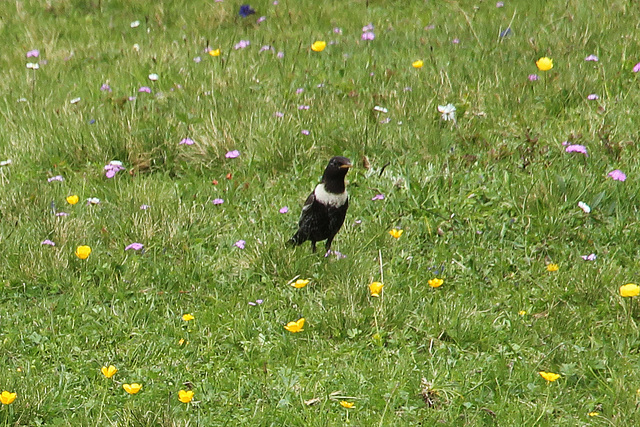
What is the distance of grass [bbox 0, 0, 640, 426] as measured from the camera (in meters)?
3.38

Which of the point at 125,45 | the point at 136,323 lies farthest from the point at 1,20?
the point at 136,323

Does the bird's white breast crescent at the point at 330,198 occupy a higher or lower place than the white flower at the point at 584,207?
higher

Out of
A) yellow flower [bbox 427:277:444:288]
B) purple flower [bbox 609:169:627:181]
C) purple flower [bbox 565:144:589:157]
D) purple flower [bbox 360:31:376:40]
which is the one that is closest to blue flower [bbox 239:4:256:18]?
purple flower [bbox 360:31:376:40]

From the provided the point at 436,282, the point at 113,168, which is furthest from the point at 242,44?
the point at 436,282

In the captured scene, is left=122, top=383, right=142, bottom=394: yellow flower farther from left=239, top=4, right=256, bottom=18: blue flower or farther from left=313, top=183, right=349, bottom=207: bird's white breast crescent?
left=239, top=4, right=256, bottom=18: blue flower

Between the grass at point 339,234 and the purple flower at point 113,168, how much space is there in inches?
3.8

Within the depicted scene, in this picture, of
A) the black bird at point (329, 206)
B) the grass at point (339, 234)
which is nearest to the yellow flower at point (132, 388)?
the grass at point (339, 234)

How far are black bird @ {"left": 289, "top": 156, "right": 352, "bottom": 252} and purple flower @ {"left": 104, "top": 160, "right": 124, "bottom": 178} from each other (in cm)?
166

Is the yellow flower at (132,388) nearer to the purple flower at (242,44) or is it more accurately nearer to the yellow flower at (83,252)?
the yellow flower at (83,252)

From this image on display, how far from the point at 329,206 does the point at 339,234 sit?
433mm

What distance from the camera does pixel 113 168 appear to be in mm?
5383

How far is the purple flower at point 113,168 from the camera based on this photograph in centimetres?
529

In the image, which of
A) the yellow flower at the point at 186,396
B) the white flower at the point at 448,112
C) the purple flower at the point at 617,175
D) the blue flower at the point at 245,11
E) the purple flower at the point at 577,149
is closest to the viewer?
the yellow flower at the point at 186,396

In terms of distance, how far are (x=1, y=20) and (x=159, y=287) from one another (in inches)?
232
